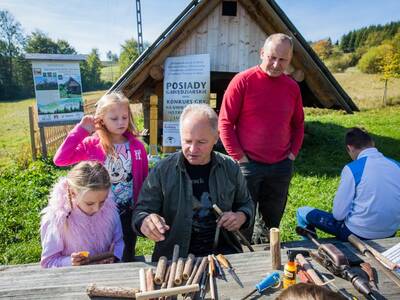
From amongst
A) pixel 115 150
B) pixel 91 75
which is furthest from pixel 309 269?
pixel 91 75

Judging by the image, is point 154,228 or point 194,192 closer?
point 154,228

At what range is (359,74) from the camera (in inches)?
1422

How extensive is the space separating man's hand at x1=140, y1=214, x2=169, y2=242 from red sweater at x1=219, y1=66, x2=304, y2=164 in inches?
61.9

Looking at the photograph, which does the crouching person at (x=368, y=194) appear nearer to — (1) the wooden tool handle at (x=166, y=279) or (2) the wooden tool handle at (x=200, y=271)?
(2) the wooden tool handle at (x=200, y=271)

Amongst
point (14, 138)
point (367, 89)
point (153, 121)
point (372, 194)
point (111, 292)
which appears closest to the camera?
point (111, 292)

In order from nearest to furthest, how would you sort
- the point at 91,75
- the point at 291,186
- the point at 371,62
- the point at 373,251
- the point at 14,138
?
1. the point at 373,251
2. the point at 291,186
3. the point at 14,138
4. the point at 371,62
5. the point at 91,75

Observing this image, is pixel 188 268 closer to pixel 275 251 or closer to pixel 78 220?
pixel 275 251

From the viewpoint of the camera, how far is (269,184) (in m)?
3.64

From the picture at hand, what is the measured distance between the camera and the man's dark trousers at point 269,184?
3551mm

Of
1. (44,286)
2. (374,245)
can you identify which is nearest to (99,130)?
(44,286)

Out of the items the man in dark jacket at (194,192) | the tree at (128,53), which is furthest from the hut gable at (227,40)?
the tree at (128,53)

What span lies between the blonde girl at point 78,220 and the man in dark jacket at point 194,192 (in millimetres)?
290

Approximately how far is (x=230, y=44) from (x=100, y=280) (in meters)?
6.24

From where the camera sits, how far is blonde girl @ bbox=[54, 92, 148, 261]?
9.37ft
